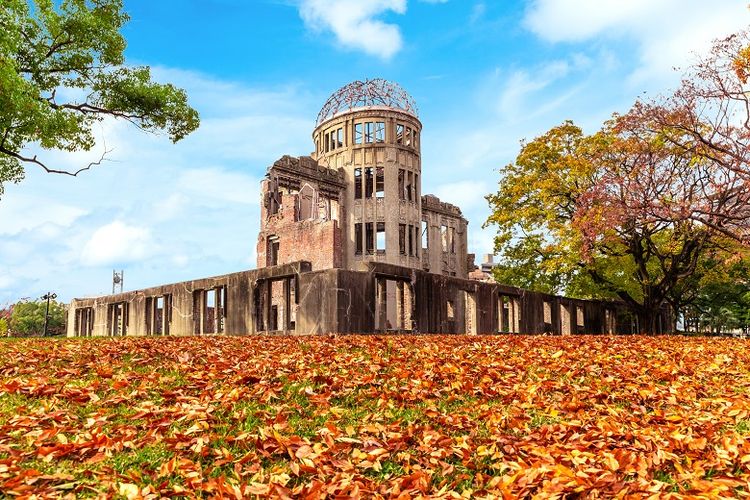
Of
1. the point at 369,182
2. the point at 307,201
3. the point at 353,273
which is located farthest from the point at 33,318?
the point at 353,273

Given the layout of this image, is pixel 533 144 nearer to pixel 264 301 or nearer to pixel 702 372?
pixel 264 301

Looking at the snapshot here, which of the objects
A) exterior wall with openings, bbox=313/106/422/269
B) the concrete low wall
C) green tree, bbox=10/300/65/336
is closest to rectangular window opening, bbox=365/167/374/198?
exterior wall with openings, bbox=313/106/422/269

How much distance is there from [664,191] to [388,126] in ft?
66.3

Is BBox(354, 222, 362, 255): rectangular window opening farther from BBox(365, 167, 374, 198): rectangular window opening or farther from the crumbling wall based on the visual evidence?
the crumbling wall

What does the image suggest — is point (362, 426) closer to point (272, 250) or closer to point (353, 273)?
point (353, 273)

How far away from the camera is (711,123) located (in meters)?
21.7

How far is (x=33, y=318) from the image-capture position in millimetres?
57156

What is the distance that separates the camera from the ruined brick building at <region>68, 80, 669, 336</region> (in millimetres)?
16719

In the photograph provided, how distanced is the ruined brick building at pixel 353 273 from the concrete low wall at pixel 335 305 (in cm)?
4

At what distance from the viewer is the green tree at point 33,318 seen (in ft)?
182

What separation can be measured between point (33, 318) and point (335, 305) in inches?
2037

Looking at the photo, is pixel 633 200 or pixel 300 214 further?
pixel 300 214

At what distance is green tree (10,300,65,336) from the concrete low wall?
3460cm

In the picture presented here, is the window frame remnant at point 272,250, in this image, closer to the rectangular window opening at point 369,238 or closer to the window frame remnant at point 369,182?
the rectangular window opening at point 369,238
